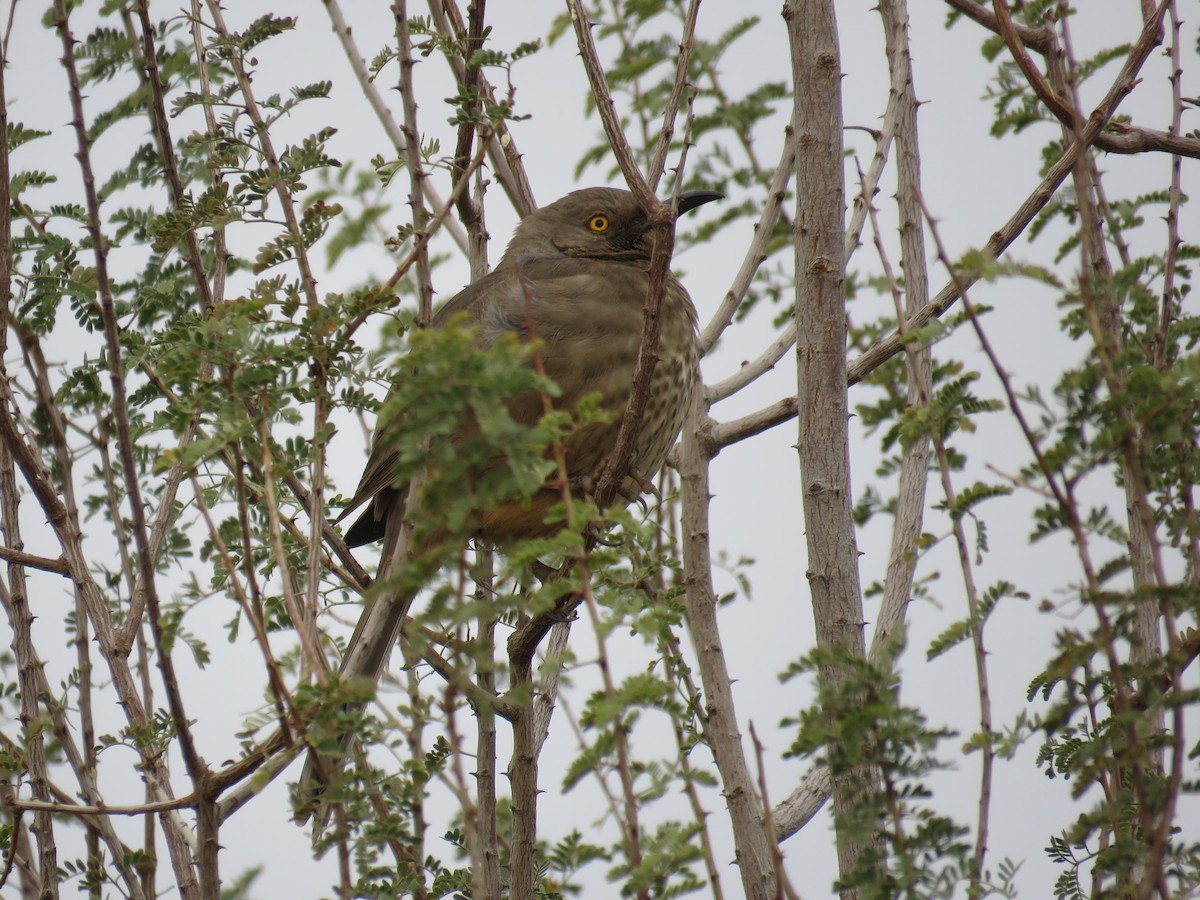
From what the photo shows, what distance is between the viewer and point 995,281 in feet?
7.66

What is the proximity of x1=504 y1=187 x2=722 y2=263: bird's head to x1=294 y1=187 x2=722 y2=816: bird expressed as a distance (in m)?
0.17

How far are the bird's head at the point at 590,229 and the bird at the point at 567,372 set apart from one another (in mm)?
170

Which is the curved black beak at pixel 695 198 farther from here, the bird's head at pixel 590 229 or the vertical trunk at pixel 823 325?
the vertical trunk at pixel 823 325

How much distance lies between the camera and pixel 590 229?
5.55m

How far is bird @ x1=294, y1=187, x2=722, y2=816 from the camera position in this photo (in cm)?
436

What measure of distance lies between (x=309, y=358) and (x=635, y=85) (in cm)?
255

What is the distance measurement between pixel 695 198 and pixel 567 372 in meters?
1.18

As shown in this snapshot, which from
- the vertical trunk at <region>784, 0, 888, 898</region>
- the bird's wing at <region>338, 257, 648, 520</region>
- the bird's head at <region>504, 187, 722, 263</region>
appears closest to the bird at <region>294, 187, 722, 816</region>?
the bird's wing at <region>338, 257, 648, 520</region>

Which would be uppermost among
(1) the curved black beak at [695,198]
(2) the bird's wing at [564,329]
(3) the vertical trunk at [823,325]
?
(1) the curved black beak at [695,198]

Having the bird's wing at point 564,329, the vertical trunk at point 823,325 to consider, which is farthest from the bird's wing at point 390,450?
the vertical trunk at point 823,325

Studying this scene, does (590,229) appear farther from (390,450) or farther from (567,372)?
(390,450)

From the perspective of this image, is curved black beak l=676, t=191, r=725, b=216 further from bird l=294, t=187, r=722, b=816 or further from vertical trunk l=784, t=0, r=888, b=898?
vertical trunk l=784, t=0, r=888, b=898

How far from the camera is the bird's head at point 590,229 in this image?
5484 millimetres

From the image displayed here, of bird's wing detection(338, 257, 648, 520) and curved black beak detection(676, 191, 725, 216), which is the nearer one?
bird's wing detection(338, 257, 648, 520)
